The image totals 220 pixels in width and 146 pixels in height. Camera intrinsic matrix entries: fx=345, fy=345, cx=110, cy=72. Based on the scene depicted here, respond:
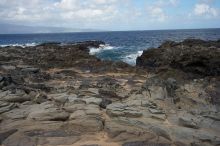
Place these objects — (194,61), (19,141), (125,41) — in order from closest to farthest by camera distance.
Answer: (19,141)
(194,61)
(125,41)

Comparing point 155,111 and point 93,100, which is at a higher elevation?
point 93,100

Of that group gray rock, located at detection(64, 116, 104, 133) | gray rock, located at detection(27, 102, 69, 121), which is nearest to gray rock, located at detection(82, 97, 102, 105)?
gray rock, located at detection(27, 102, 69, 121)

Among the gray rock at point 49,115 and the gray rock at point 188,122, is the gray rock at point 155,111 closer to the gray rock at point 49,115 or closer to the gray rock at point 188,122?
the gray rock at point 188,122

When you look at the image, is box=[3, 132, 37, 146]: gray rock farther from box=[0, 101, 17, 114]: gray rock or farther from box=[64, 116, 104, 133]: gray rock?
box=[0, 101, 17, 114]: gray rock

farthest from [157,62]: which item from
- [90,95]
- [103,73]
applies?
[90,95]

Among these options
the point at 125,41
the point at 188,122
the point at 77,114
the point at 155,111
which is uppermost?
the point at 77,114

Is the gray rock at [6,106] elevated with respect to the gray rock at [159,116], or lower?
elevated

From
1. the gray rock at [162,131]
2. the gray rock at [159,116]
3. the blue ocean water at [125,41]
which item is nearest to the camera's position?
the gray rock at [162,131]

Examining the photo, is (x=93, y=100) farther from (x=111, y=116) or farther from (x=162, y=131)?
(x=162, y=131)

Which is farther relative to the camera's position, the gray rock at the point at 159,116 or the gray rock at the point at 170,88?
the gray rock at the point at 170,88

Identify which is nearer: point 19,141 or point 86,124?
point 19,141

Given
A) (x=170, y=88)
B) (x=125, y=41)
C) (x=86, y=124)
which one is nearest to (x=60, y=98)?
(x=86, y=124)

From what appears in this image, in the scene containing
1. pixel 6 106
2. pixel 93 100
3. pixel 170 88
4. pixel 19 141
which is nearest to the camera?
pixel 19 141

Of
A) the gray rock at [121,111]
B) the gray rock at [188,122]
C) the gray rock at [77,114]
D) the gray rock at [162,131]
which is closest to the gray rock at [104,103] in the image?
the gray rock at [121,111]
